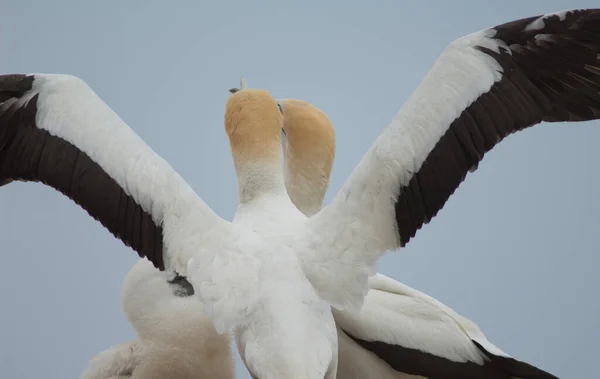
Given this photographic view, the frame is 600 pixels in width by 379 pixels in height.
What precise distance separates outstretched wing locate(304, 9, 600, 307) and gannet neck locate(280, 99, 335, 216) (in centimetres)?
121

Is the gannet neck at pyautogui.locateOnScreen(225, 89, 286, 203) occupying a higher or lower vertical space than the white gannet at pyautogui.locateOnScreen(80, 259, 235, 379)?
higher

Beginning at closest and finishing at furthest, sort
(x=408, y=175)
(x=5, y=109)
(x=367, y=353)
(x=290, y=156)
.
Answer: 1. (x=408, y=175)
2. (x=5, y=109)
3. (x=367, y=353)
4. (x=290, y=156)

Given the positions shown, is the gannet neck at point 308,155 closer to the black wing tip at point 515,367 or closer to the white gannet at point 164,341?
the white gannet at point 164,341

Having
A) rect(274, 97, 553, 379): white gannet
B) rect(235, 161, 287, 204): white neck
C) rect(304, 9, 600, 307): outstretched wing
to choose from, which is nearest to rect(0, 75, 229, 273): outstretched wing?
rect(235, 161, 287, 204): white neck

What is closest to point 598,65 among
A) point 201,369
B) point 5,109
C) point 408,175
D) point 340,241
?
point 408,175

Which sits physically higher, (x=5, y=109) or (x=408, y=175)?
(x=5, y=109)

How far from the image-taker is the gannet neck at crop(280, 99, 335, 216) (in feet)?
16.3

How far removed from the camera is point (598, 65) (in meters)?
3.78

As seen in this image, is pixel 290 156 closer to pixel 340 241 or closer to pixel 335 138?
pixel 335 138

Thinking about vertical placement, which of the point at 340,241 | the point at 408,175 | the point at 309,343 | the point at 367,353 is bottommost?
the point at 367,353

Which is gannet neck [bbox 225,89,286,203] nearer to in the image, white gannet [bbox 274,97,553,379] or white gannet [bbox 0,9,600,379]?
white gannet [bbox 0,9,600,379]

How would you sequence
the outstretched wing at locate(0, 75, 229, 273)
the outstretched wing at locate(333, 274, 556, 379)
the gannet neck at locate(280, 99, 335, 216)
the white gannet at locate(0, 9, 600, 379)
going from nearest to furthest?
the white gannet at locate(0, 9, 600, 379)
the outstretched wing at locate(0, 75, 229, 273)
the outstretched wing at locate(333, 274, 556, 379)
the gannet neck at locate(280, 99, 335, 216)

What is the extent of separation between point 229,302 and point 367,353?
3.52 ft

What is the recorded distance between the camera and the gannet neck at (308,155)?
16.3 ft
